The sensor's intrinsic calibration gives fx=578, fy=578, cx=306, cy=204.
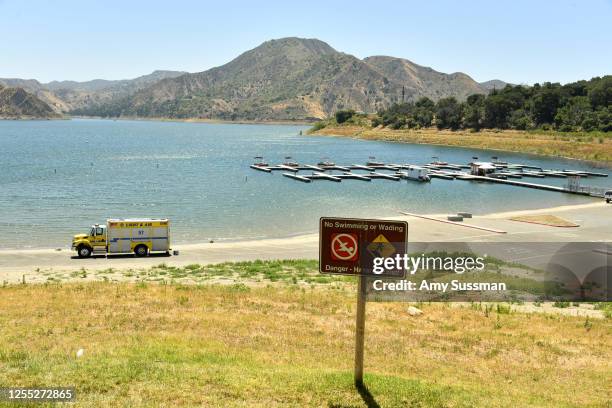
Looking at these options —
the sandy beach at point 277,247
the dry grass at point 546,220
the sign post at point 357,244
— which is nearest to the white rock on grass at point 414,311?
the sign post at point 357,244

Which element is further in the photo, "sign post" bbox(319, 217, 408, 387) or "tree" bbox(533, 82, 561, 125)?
"tree" bbox(533, 82, 561, 125)

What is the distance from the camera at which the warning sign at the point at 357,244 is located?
34.1 feet

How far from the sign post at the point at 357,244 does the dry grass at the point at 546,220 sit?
52.4 metres

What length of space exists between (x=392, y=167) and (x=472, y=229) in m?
79.9

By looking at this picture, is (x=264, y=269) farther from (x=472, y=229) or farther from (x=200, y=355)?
(x=472, y=229)

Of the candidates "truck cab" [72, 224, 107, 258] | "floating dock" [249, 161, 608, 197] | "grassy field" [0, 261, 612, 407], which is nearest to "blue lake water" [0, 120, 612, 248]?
"floating dock" [249, 161, 608, 197]

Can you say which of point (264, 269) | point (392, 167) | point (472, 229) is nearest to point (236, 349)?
point (264, 269)

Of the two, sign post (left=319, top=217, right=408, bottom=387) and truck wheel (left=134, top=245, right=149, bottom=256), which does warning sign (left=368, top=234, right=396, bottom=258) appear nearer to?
sign post (left=319, top=217, right=408, bottom=387)

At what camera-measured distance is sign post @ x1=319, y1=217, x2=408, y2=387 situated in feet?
34.1

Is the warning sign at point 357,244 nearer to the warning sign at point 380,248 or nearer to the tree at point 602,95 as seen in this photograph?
the warning sign at point 380,248

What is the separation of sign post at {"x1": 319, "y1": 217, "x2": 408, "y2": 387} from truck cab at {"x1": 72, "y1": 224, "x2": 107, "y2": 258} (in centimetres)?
3624

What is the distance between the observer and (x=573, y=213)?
68.1 m

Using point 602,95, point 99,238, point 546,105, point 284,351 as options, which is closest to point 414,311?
point 284,351

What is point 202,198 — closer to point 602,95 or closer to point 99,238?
point 99,238
